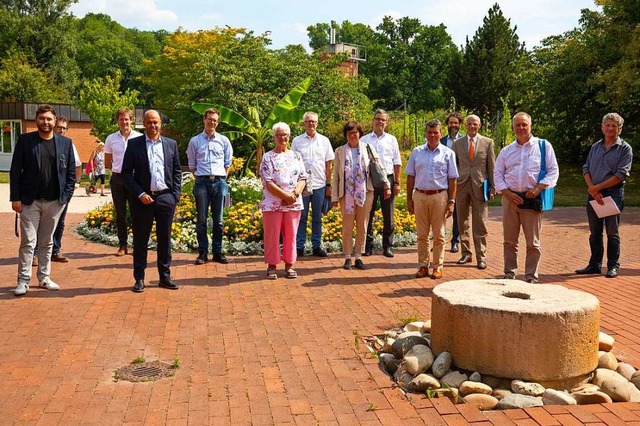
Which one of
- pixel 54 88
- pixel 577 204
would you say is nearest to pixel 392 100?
pixel 54 88

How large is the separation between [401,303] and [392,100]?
223 ft

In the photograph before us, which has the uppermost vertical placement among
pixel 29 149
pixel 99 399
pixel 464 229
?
pixel 29 149

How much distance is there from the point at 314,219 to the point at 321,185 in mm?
515

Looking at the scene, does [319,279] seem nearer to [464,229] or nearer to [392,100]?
[464,229]

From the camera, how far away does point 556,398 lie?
4.60 metres

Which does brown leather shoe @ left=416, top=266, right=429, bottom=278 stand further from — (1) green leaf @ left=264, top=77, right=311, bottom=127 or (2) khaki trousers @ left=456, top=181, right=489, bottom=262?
(1) green leaf @ left=264, top=77, right=311, bottom=127

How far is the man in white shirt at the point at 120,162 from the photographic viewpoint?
9.61m

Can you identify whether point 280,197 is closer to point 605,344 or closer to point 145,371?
point 145,371

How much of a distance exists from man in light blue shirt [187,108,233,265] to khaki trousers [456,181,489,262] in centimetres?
326

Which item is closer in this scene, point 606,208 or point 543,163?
point 543,163

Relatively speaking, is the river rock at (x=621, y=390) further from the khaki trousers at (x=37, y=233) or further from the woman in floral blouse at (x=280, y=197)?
the khaki trousers at (x=37, y=233)

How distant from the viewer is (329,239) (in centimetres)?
1087

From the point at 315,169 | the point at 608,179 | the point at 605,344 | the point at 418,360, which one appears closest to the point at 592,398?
the point at 605,344

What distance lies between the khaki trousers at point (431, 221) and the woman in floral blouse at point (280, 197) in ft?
4.78
